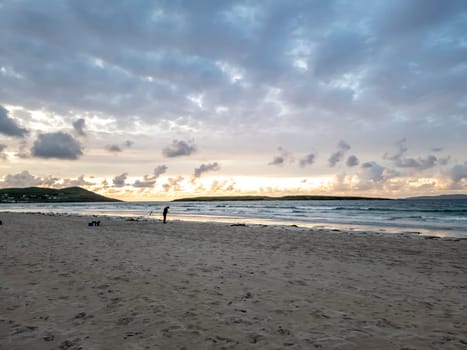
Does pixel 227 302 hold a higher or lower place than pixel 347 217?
higher

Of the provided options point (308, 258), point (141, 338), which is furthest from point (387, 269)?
point (141, 338)

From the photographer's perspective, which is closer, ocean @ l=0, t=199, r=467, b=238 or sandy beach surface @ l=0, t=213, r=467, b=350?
sandy beach surface @ l=0, t=213, r=467, b=350

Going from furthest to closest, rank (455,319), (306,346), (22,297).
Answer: (22,297) < (455,319) < (306,346)

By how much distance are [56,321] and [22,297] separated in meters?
1.93

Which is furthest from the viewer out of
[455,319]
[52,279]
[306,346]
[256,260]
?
[256,260]

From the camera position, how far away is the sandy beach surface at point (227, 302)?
4.90m

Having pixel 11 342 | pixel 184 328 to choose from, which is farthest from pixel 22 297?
pixel 184 328

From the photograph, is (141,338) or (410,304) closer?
(141,338)

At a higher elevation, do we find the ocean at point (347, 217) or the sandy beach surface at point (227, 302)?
the sandy beach surface at point (227, 302)

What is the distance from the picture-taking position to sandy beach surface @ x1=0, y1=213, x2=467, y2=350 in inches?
193

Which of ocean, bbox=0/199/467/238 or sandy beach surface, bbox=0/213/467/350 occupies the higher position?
sandy beach surface, bbox=0/213/467/350

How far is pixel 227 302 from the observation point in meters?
6.61

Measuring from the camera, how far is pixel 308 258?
1230cm

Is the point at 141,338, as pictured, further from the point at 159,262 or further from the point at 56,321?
the point at 159,262
